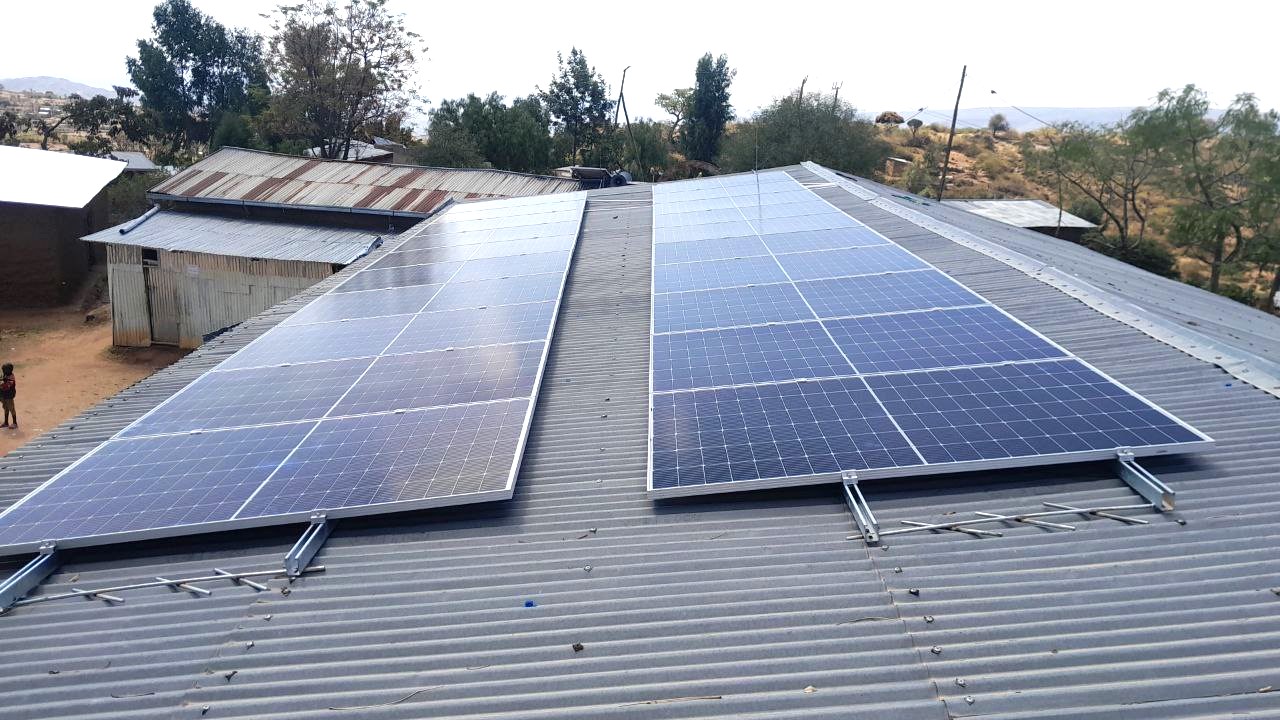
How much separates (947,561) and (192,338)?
100 feet

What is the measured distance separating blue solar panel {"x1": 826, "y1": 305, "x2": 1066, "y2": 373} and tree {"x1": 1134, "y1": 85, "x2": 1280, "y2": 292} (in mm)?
36138

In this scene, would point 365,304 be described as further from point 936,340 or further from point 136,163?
point 136,163

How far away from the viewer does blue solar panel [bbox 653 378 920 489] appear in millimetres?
7656

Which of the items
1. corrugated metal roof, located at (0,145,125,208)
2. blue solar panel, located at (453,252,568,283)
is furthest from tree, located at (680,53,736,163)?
blue solar panel, located at (453,252,568,283)

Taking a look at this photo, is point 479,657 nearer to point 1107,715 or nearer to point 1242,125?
point 1107,715

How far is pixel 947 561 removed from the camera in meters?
6.46

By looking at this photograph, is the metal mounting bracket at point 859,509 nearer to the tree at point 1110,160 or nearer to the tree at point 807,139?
the tree at point 1110,160

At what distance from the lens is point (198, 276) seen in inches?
1125

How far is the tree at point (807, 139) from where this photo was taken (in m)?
51.8

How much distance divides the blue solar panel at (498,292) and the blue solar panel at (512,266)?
1.31 ft

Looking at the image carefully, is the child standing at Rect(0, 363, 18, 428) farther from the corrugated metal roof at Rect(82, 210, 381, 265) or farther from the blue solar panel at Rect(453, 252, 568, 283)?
the blue solar panel at Rect(453, 252, 568, 283)

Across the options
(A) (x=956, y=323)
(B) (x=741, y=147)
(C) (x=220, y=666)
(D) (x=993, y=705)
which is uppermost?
(B) (x=741, y=147)

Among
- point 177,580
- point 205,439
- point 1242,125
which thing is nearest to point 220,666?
point 177,580

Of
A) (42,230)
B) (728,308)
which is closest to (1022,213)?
(728,308)
